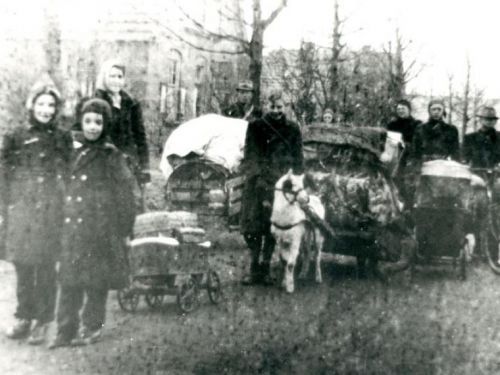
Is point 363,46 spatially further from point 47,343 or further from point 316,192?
point 47,343

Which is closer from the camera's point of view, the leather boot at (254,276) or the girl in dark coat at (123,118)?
the girl in dark coat at (123,118)

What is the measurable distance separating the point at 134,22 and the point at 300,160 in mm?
2519

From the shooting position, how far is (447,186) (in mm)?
8859

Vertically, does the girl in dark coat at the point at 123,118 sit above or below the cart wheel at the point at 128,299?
above

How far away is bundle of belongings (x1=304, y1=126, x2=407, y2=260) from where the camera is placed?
28.6 ft

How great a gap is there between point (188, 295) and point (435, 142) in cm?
427

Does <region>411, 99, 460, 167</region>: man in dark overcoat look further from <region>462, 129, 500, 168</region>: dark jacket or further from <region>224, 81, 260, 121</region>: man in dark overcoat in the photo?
<region>224, 81, 260, 121</region>: man in dark overcoat

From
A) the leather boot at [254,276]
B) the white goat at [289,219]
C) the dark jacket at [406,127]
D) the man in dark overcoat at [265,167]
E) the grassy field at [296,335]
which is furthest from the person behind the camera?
the dark jacket at [406,127]

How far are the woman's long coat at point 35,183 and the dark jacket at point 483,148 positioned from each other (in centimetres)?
567

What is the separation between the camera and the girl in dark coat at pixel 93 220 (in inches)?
207

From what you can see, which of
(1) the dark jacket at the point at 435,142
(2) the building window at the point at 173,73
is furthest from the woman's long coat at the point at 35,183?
(2) the building window at the point at 173,73

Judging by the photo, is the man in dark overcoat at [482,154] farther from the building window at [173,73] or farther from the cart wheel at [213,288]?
the building window at [173,73]

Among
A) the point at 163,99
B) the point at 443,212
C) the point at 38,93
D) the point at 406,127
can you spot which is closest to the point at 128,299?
the point at 38,93

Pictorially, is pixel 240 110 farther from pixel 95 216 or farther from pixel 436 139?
pixel 95 216
